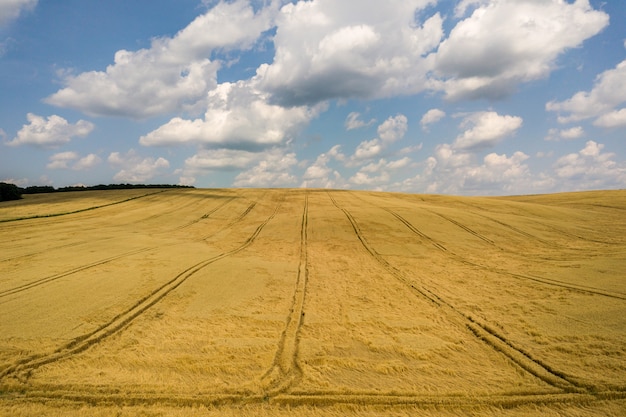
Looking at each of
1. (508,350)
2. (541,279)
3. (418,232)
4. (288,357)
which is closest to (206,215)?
(418,232)

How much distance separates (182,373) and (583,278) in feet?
37.2

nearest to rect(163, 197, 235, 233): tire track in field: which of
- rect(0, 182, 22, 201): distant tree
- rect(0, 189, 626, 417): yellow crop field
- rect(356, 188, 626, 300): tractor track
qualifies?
rect(0, 189, 626, 417): yellow crop field

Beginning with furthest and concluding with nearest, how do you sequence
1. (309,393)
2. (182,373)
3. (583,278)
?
(583,278)
(182,373)
(309,393)

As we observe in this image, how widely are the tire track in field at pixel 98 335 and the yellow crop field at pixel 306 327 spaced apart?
0.03m

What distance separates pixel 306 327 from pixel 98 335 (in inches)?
156

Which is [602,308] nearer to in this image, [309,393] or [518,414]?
[518,414]

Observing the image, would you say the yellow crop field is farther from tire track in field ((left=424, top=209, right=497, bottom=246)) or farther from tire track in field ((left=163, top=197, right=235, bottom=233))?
tire track in field ((left=163, top=197, right=235, bottom=233))

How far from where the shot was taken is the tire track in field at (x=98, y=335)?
511 cm

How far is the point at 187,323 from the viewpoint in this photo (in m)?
7.10

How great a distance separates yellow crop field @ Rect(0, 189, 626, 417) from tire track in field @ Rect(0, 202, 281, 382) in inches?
1.3

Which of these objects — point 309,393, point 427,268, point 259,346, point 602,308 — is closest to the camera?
point 309,393

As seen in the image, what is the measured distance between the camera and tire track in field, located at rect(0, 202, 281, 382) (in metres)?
5.11

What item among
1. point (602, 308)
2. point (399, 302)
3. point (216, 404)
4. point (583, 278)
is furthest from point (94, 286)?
point (583, 278)

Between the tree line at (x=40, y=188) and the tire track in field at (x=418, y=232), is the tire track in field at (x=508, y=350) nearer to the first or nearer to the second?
the tire track in field at (x=418, y=232)
